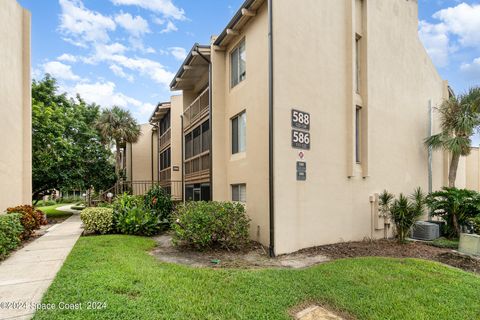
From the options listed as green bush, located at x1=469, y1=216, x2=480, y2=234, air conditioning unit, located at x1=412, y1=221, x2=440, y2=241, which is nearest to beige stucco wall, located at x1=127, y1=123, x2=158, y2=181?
air conditioning unit, located at x1=412, y1=221, x2=440, y2=241

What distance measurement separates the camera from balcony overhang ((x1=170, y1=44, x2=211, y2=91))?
11.5 meters

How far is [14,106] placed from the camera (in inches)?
421

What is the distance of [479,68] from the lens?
15.6m

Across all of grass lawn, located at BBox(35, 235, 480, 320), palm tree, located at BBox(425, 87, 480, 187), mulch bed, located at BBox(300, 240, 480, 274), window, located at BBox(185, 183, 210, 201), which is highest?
palm tree, located at BBox(425, 87, 480, 187)

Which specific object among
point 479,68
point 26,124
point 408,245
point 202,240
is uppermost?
point 479,68

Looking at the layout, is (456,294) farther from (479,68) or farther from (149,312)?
(479,68)

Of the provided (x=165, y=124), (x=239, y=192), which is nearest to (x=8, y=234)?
(x=239, y=192)

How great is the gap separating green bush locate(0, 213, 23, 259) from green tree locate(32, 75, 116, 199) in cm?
799

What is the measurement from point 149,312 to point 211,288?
1310mm

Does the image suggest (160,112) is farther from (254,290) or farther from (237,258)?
(254,290)

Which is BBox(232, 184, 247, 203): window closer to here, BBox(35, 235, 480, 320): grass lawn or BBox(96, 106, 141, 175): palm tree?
BBox(35, 235, 480, 320): grass lawn

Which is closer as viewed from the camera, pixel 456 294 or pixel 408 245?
pixel 456 294

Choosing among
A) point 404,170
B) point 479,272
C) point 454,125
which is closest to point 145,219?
point 479,272

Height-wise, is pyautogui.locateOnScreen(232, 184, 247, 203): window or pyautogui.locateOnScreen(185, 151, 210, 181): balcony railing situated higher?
pyautogui.locateOnScreen(185, 151, 210, 181): balcony railing
